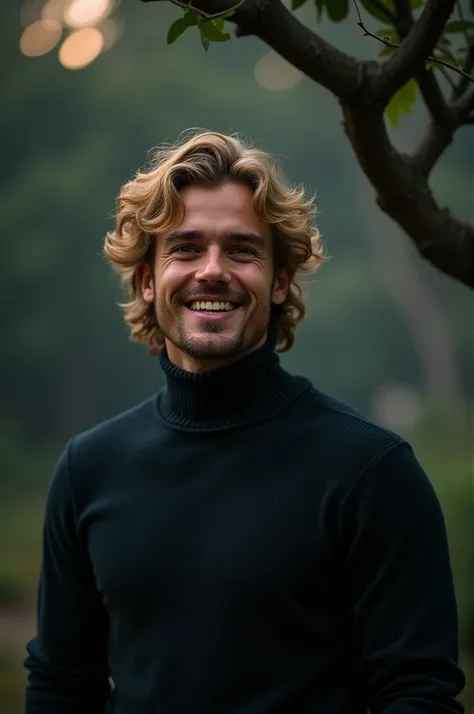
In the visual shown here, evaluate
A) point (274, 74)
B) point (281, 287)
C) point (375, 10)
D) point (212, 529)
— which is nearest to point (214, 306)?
point (281, 287)

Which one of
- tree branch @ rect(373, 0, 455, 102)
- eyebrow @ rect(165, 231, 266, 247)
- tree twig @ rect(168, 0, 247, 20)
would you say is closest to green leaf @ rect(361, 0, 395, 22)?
tree branch @ rect(373, 0, 455, 102)

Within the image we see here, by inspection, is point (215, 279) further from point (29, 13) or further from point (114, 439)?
point (29, 13)

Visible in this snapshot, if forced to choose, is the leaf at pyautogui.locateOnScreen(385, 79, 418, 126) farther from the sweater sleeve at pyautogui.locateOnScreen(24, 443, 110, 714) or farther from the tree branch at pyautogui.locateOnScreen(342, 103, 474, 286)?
the sweater sleeve at pyautogui.locateOnScreen(24, 443, 110, 714)

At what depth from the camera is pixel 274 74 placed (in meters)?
15.4

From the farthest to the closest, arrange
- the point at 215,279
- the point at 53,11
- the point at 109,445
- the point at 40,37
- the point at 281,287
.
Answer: the point at 40,37 → the point at 53,11 → the point at 281,287 → the point at 109,445 → the point at 215,279

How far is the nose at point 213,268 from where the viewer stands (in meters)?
1.92

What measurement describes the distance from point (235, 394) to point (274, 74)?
13944 mm

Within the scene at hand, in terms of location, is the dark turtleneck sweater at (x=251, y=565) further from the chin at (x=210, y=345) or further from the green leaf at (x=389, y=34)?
the green leaf at (x=389, y=34)

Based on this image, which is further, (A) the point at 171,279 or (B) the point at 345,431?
(A) the point at 171,279

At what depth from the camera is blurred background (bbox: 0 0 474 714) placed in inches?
584

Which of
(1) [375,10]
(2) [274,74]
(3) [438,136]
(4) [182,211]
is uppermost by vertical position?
(2) [274,74]

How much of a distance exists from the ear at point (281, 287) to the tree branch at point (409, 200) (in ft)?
0.76

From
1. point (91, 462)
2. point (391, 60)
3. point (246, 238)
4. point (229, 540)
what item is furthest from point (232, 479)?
point (391, 60)

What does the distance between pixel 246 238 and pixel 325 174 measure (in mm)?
13778
